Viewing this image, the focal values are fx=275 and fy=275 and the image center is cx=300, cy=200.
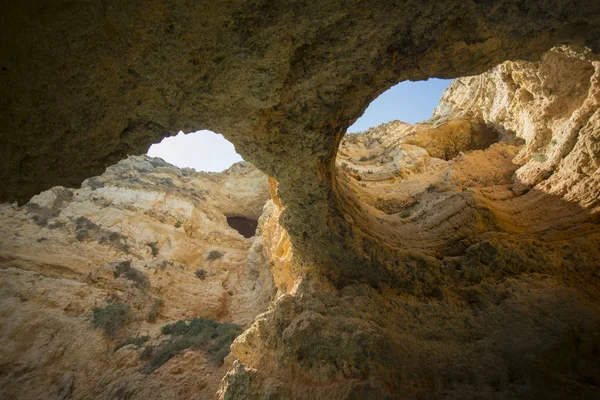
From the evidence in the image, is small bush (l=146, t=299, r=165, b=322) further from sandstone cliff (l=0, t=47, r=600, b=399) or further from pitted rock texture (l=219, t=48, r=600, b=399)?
pitted rock texture (l=219, t=48, r=600, b=399)

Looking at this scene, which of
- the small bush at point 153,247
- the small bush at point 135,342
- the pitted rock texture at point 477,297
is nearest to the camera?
the pitted rock texture at point 477,297

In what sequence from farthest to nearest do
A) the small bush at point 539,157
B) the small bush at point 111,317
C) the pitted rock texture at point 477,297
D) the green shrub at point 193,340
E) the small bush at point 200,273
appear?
the small bush at point 200,273
the small bush at point 111,317
the green shrub at point 193,340
the small bush at point 539,157
the pitted rock texture at point 477,297

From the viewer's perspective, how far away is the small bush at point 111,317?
7.94 m

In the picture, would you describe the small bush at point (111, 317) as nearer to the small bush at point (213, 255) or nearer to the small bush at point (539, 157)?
the small bush at point (213, 255)

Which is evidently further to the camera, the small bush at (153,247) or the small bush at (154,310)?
the small bush at (153,247)

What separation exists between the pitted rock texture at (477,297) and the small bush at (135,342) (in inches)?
170

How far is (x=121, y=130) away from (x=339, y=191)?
369cm

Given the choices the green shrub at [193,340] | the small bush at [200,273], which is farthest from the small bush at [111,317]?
the small bush at [200,273]

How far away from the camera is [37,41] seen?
2342 mm

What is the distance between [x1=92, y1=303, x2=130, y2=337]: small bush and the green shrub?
1.24 metres

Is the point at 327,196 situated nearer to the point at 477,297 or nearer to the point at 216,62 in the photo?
the point at 216,62

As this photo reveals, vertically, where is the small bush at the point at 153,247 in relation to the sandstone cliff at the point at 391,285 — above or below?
above

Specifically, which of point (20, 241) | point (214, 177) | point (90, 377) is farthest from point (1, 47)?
point (214, 177)

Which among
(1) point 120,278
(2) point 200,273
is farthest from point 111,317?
(2) point 200,273
